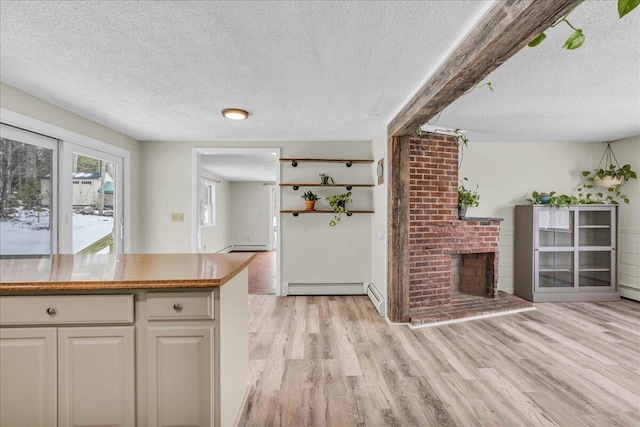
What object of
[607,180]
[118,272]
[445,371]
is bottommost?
[445,371]

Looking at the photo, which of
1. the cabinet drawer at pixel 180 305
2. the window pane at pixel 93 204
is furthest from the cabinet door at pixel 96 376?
the window pane at pixel 93 204

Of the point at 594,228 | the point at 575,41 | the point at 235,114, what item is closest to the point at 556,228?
the point at 594,228

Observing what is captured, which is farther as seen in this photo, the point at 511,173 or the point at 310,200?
the point at 511,173

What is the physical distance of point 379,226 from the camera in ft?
12.4

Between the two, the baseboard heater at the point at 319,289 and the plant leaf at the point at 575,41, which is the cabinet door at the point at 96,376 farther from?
the baseboard heater at the point at 319,289

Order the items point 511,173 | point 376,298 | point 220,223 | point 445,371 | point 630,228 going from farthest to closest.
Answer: point 220,223, point 511,173, point 630,228, point 376,298, point 445,371

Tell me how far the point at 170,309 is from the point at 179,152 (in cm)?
340

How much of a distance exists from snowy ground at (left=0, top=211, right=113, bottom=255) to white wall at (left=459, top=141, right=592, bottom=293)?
4.79m

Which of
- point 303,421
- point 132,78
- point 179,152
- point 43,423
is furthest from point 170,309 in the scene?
point 179,152

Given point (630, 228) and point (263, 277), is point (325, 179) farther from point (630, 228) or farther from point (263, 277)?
point (630, 228)

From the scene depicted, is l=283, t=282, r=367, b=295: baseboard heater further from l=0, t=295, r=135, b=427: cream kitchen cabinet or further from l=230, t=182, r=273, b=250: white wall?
l=230, t=182, r=273, b=250: white wall

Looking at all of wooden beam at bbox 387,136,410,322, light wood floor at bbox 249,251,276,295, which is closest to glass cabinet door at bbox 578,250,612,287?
wooden beam at bbox 387,136,410,322

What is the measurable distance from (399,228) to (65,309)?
8.90 ft

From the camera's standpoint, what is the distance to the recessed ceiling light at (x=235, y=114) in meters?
2.98
